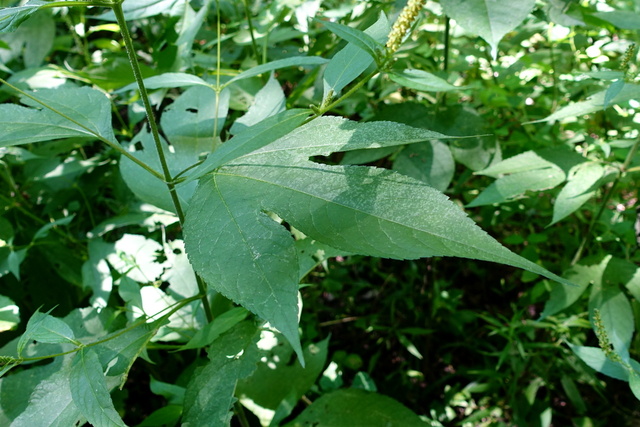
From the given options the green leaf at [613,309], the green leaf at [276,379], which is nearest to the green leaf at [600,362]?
the green leaf at [613,309]

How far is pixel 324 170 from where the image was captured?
0.76m

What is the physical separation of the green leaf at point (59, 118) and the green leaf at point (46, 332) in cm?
27

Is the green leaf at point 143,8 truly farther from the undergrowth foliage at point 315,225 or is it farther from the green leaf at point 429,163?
the green leaf at point 429,163

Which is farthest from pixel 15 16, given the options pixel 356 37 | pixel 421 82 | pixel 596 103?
pixel 596 103

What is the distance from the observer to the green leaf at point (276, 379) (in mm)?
1314

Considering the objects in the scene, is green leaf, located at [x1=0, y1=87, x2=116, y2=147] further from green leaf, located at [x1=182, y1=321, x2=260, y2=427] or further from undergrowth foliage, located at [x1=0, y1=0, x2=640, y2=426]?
green leaf, located at [x1=182, y1=321, x2=260, y2=427]

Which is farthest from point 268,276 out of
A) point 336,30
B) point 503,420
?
point 503,420

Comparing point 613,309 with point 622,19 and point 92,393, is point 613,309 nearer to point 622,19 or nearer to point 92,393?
point 622,19

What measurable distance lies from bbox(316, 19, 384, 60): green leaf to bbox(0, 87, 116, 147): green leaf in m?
0.43

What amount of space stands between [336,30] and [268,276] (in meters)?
0.32

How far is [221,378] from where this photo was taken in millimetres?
906

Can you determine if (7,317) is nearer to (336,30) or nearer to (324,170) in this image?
(324,170)

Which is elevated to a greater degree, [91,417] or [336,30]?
[336,30]

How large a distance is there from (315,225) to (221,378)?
375 millimetres
